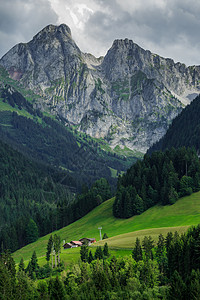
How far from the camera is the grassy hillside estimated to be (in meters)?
109

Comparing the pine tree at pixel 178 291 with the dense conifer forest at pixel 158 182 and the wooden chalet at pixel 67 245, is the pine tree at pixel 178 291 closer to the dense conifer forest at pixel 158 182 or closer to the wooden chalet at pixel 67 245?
the wooden chalet at pixel 67 245

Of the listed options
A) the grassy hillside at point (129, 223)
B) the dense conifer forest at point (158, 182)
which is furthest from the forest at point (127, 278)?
the dense conifer forest at point (158, 182)

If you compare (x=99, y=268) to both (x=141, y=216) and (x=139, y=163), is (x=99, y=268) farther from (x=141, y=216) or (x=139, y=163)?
(x=139, y=163)

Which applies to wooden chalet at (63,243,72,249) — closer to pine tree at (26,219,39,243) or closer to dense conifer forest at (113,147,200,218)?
dense conifer forest at (113,147,200,218)

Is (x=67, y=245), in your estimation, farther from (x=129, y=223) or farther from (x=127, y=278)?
(x=127, y=278)

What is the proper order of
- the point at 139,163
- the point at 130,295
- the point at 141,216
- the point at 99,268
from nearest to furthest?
the point at 130,295 → the point at 99,268 → the point at 141,216 → the point at 139,163

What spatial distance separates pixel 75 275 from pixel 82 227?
75246 millimetres

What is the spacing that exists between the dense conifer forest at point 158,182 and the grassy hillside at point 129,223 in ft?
14.2

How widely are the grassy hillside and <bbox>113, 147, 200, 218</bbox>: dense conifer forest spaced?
434cm

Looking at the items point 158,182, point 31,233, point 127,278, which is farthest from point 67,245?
point 127,278

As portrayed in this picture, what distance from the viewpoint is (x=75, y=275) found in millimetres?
74625

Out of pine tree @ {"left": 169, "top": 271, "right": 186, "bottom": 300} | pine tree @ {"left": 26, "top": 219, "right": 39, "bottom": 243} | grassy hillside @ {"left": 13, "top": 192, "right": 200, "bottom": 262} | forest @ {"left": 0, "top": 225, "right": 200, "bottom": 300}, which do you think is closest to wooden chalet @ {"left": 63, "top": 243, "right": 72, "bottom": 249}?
grassy hillside @ {"left": 13, "top": 192, "right": 200, "bottom": 262}

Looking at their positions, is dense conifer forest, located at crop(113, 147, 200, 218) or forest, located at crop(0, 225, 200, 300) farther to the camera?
dense conifer forest, located at crop(113, 147, 200, 218)

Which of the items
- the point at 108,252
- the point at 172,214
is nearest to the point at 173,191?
the point at 172,214
